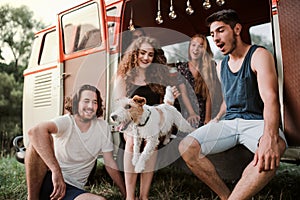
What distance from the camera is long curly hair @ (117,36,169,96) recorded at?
3059mm

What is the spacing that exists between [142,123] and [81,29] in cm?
141

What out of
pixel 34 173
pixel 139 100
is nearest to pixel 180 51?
pixel 139 100

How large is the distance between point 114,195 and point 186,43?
5.99 ft

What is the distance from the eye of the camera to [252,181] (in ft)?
7.67

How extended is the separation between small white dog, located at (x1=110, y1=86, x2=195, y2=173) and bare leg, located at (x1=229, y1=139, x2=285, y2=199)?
0.73m

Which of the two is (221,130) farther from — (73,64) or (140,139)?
(73,64)

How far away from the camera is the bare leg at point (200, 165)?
2.68 meters

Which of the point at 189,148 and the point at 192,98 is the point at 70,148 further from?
the point at 192,98

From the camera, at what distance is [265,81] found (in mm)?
2447

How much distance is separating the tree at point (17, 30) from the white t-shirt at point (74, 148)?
28.0 feet

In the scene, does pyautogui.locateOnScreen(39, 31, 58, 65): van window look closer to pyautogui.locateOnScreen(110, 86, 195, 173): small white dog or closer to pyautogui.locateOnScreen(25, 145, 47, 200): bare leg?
pyautogui.locateOnScreen(25, 145, 47, 200): bare leg

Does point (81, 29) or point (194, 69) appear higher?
point (81, 29)

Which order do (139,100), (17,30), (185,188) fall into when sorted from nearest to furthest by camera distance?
(139,100) → (185,188) → (17,30)

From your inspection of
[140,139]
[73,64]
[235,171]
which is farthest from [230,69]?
[73,64]
